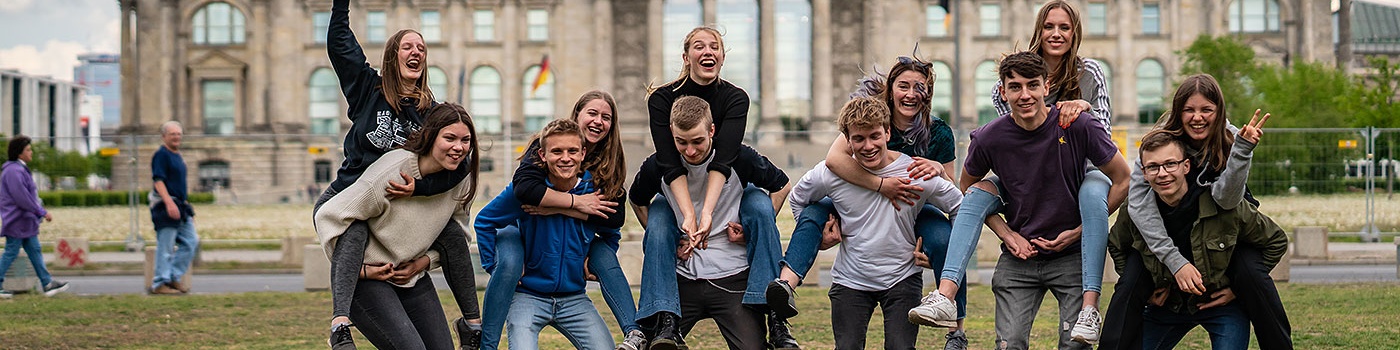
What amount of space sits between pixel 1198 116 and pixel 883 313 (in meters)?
2.10

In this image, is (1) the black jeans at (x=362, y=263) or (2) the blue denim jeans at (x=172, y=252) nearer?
(1) the black jeans at (x=362, y=263)

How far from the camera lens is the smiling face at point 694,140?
847cm

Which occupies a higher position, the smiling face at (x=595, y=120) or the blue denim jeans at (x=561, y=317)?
the smiling face at (x=595, y=120)

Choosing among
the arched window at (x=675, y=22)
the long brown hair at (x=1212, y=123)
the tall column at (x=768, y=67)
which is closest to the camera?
the long brown hair at (x=1212, y=123)

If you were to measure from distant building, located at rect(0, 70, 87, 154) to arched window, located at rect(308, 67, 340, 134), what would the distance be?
250ft

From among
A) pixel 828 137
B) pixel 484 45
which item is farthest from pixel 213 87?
pixel 828 137

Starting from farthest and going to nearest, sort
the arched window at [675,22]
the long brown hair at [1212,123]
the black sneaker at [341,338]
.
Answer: the arched window at [675,22], the long brown hair at [1212,123], the black sneaker at [341,338]

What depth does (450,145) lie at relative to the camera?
8094mm

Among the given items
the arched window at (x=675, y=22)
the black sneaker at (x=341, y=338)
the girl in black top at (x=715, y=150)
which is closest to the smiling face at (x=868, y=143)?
the girl in black top at (x=715, y=150)

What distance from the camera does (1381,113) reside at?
1747 inches

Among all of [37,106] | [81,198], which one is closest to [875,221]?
[81,198]

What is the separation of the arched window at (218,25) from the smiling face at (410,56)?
6364 cm

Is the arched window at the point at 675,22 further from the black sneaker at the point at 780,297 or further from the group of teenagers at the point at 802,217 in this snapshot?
the black sneaker at the point at 780,297

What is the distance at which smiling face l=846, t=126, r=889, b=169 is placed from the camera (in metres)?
8.52
